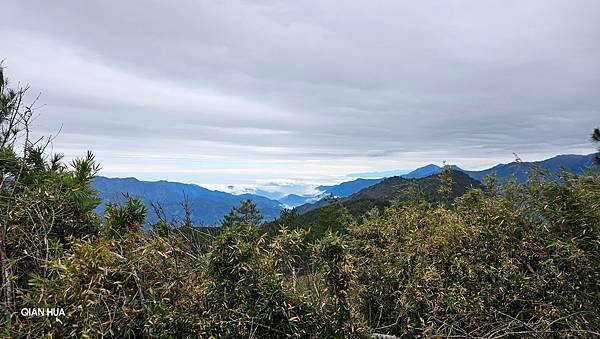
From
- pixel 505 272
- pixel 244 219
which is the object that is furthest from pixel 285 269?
pixel 505 272

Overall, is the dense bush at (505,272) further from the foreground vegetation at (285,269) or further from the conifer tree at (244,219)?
the conifer tree at (244,219)

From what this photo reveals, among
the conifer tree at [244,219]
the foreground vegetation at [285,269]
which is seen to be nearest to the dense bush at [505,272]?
the foreground vegetation at [285,269]

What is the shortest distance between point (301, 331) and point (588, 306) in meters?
2.42

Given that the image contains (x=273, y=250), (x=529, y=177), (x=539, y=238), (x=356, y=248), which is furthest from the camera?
(x=356, y=248)

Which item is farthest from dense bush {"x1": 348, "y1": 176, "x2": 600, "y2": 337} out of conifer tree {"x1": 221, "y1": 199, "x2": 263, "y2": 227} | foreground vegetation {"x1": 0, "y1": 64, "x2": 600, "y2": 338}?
conifer tree {"x1": 221, "y1": 199, "x2": 263, "y2": 227}

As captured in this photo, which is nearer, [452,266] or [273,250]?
[273,250]

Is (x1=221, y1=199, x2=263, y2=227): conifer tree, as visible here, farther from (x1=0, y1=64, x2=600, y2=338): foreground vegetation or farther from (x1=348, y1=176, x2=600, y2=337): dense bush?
(x1=348, y1=176, x2=600, y2=337): dense bush

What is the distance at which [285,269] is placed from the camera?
8.67 feet

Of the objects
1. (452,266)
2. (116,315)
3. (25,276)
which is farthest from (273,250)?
(452,266)

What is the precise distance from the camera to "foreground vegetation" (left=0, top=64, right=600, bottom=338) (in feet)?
7.00

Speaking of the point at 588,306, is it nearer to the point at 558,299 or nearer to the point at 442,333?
the point at 558,299

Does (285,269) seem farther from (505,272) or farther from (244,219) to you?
(505,272)

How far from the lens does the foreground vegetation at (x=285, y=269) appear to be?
2135 mm

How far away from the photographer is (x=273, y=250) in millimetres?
2432
